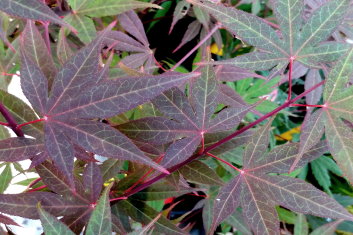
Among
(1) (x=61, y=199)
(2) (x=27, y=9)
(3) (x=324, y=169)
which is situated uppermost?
(2) (x=27, y=9)

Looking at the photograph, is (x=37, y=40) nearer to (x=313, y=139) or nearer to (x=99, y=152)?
(x=99, y=152)

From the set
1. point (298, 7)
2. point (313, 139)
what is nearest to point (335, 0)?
point (298, 7)

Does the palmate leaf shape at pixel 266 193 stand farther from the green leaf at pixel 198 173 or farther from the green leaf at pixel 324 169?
the green leaf at pixel 324 169

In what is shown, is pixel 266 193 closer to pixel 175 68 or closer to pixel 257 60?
pixel 257 60

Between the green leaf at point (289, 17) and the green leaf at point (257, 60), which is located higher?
the green leaf at point (289, 17)

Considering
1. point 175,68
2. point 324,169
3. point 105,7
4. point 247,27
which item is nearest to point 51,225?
point 247,27

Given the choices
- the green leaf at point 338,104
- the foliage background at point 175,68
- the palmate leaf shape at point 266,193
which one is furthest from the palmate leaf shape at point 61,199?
the green leaf at point 338,104
